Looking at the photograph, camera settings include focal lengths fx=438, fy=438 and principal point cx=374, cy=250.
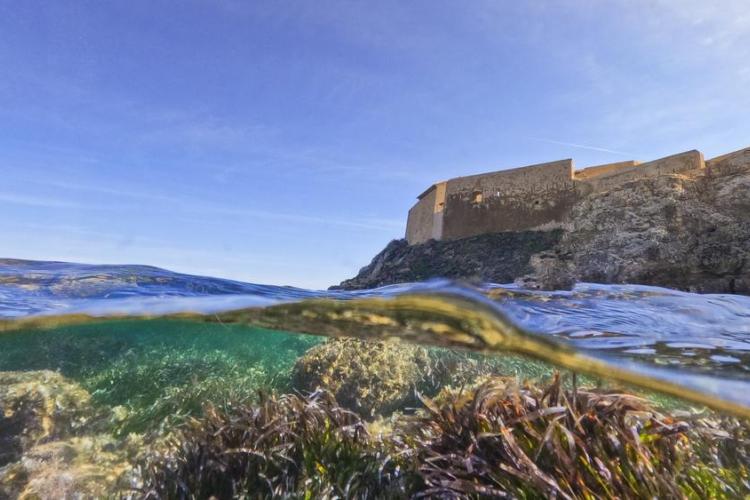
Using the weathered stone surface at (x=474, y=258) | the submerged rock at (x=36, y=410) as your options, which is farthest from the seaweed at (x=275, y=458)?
the weathered stone surface at (x=474, y=258)

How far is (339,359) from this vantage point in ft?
16.4

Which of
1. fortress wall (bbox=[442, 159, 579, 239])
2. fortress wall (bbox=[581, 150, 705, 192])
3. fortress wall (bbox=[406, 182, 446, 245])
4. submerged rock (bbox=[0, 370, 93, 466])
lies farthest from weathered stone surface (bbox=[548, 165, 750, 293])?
submerged rock (bbox=[0, 370, 93, 466])

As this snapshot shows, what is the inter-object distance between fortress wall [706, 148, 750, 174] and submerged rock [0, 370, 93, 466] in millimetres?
29411

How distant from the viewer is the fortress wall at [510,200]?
29297 millimetres

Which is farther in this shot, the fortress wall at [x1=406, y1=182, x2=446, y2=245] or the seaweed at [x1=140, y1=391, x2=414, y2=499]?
the fortress wall at [x1=406, y1=182, x2=446, y2=245]

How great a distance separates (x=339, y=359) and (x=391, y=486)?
2227mm

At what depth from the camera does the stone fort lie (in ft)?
90.7

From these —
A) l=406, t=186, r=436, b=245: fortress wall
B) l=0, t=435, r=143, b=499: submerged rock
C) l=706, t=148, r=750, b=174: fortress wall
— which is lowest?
l=0, t=435, r=143, b=499: submerged rock

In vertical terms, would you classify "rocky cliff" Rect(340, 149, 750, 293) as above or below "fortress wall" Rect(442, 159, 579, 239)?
below

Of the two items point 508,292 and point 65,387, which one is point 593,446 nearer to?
point 508,292

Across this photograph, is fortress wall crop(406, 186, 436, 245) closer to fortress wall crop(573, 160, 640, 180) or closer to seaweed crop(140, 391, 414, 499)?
fortress wall crop(573, 160, 640, 180)

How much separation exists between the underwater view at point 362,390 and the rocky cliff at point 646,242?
46.0 feet

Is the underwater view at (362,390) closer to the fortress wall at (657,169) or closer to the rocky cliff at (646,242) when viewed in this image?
the rocky cliff at (646,242)

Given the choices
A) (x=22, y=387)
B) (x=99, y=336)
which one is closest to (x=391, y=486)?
(x=22, y=387)
